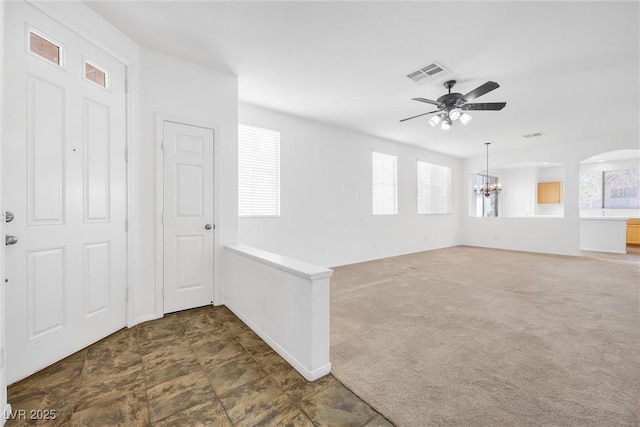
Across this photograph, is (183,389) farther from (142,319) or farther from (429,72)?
(429,72)

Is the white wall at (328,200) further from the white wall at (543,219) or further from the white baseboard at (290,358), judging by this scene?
the white wall at (543,219)

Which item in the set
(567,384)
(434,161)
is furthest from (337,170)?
(567,384)

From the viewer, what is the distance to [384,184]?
6660 millimetres

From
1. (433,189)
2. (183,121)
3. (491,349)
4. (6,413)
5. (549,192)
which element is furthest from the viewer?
(549,192)

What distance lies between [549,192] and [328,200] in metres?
8.98

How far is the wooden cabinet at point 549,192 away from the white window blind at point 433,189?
3.96 m

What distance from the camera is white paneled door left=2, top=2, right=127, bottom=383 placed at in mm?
1820

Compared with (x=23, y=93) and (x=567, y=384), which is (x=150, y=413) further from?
(x=567, y=384)

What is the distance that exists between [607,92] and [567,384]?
14.5 feet

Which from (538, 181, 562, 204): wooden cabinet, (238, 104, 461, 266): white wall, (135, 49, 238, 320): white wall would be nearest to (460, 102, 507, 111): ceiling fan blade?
(238, 104, 461, 266): white wall

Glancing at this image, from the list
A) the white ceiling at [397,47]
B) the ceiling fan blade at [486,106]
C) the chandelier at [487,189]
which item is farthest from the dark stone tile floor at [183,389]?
the chandelier at [487,189]

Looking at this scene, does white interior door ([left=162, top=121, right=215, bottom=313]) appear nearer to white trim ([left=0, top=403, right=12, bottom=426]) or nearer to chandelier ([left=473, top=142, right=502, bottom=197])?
white trim ([left=0, top=403, right=12, bottom=426])

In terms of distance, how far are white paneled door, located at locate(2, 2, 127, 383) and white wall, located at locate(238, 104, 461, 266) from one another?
196 cm

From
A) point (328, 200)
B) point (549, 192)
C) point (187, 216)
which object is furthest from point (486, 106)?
point (549, 192)
